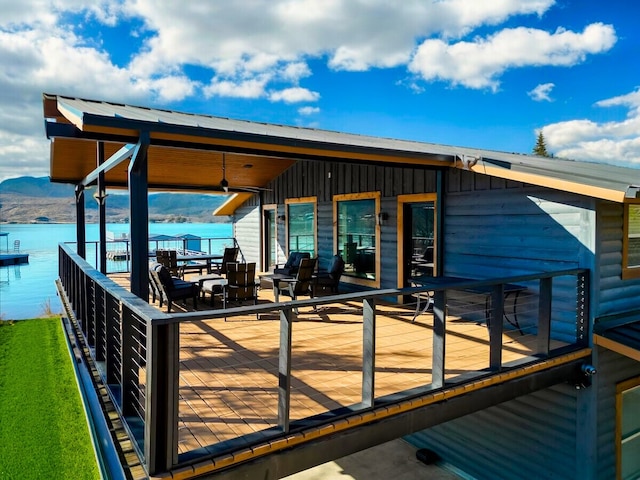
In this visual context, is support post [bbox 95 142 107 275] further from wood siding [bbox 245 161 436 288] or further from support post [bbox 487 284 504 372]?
support post [bbox 487 284 504 372]

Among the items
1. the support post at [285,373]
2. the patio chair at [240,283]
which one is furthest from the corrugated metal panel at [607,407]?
the patio chair at [240,283]

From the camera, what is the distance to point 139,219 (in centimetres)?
409

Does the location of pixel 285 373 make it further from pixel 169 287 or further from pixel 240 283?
pixel 169 287

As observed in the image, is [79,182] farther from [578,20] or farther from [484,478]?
[578,20]

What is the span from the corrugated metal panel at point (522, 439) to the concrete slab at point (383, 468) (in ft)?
1.42

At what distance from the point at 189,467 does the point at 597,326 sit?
4.70 m

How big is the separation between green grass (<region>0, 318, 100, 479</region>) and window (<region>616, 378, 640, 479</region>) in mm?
6920

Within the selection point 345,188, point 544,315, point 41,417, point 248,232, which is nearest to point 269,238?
point 248,232

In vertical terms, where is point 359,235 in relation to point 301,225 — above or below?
below

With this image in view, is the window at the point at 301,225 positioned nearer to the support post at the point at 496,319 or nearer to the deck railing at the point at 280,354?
the deck railing at the point at 280,354

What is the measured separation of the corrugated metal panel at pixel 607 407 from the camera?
5199 mm

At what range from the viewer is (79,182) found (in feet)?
30.6

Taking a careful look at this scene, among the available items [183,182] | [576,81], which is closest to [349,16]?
[183,182]

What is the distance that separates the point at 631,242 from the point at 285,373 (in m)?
4.89
